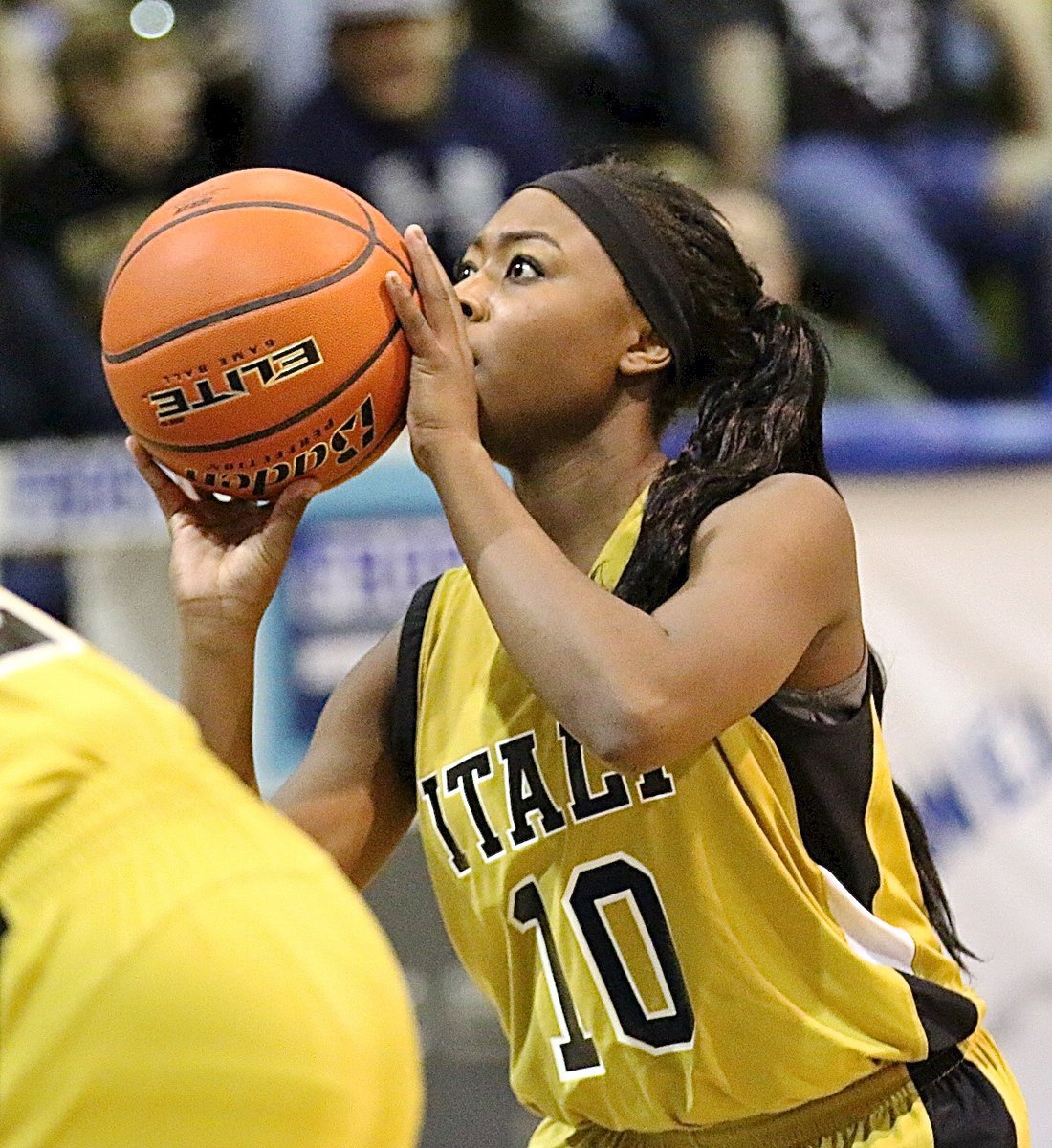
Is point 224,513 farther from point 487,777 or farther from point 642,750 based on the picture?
point 642,750

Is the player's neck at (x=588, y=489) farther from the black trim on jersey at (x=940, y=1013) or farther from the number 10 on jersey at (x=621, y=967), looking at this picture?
the black trim on jersey at (x=940, y=1013)

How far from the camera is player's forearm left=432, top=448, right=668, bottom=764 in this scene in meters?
1.95

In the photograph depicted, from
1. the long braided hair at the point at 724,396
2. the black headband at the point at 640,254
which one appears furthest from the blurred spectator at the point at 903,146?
the black headband at the point at 640,254

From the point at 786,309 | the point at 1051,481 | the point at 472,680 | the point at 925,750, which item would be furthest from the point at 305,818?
the point at 1051,481

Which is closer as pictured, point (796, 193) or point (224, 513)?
point (224, 513)

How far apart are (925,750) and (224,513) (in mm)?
2609

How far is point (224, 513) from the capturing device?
2.54 meters

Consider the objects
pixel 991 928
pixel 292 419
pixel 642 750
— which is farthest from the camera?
pixel 991 928

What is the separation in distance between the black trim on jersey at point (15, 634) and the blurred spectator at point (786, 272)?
3.86 m

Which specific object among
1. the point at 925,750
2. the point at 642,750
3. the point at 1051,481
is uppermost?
the point at 642,750

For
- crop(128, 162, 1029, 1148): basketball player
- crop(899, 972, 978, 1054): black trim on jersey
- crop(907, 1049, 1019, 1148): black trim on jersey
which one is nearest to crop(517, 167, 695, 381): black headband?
A: crop(128, 162, 1029, 1148): basketball player

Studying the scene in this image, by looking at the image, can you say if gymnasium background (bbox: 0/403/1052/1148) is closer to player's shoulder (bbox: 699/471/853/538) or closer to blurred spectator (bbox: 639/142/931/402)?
blurred spectator (bbox: 639/142/931/402)

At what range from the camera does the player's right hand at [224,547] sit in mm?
2414

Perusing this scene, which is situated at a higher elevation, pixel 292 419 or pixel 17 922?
pixel 17 922
